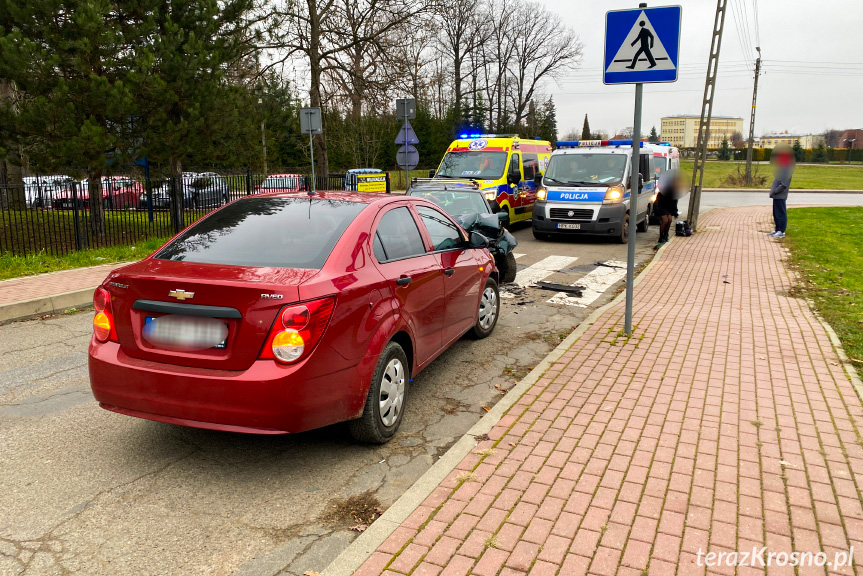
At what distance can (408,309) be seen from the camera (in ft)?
14.4

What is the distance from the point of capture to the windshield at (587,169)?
14.7 m

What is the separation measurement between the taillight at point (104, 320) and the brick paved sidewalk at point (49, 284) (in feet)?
16.2

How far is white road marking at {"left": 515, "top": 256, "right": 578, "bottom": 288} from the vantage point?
1039cm

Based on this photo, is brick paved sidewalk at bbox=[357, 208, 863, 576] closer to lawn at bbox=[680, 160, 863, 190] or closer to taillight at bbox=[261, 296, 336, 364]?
taillight at bbox=[261, 296, 336, 364]

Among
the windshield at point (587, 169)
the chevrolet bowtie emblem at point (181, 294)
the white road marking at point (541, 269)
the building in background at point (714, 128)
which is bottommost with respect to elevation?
the white road marking at point (541, 269)

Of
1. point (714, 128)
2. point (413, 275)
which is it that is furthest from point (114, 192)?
point (714, 128)


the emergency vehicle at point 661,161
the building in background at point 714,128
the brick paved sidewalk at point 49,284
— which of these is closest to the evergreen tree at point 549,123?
the building in background at point 714,128

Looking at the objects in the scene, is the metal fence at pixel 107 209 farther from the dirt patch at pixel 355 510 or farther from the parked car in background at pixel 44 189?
the dirt patch at pixel 355 510

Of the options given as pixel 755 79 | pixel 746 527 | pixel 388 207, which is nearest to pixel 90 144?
pixel 388 207

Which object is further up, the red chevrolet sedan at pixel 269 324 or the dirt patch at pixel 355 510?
the red chevrolet sedan at pixel 269 324

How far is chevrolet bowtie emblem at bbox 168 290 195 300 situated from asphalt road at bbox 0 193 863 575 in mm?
1106

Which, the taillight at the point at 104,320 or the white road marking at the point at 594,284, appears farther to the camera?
the white road marking at the point at 594,284

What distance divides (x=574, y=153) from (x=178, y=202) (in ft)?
31.9

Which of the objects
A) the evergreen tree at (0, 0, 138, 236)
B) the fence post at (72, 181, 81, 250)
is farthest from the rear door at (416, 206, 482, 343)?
the fence post at (72, 181, 81, 250)
